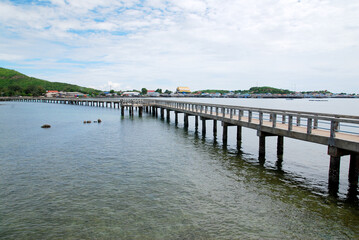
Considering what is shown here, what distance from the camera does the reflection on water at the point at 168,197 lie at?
974 centimetres

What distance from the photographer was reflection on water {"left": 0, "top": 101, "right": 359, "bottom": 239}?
384 inches

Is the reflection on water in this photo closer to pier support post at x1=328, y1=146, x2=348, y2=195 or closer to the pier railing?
pier support post at x1=328, y1=146, x2=348, y2=195

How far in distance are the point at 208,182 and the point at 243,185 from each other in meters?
1.81

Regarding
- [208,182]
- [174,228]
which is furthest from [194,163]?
[174,228]

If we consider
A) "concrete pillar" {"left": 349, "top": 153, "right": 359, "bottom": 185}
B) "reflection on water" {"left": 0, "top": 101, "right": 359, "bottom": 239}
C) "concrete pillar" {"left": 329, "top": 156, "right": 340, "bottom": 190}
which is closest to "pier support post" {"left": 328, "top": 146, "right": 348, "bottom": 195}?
"concrete pillar" {"left": 329, "top": 156, "right": 340, "bottom": 190}

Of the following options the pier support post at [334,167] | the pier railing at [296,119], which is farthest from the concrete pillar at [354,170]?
the pier railing at [296,119]

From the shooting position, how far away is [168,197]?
12.7m

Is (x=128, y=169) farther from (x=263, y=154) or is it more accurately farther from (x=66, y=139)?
(x=66, y=139)

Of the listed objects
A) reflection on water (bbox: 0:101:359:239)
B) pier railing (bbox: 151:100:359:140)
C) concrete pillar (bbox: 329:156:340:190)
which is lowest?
reflection on water (bbox: 0:101:359:239)

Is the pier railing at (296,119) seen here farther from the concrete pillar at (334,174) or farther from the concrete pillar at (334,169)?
the concrete pillar at (334,174)

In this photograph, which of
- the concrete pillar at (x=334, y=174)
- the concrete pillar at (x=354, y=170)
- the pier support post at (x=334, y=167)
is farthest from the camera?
the concrete pillar at (x=354, y=170)

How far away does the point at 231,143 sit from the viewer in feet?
88.6

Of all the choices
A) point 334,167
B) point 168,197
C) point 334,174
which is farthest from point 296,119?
point 168,197

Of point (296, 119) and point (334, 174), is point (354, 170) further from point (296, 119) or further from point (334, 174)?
point (296, 119)
